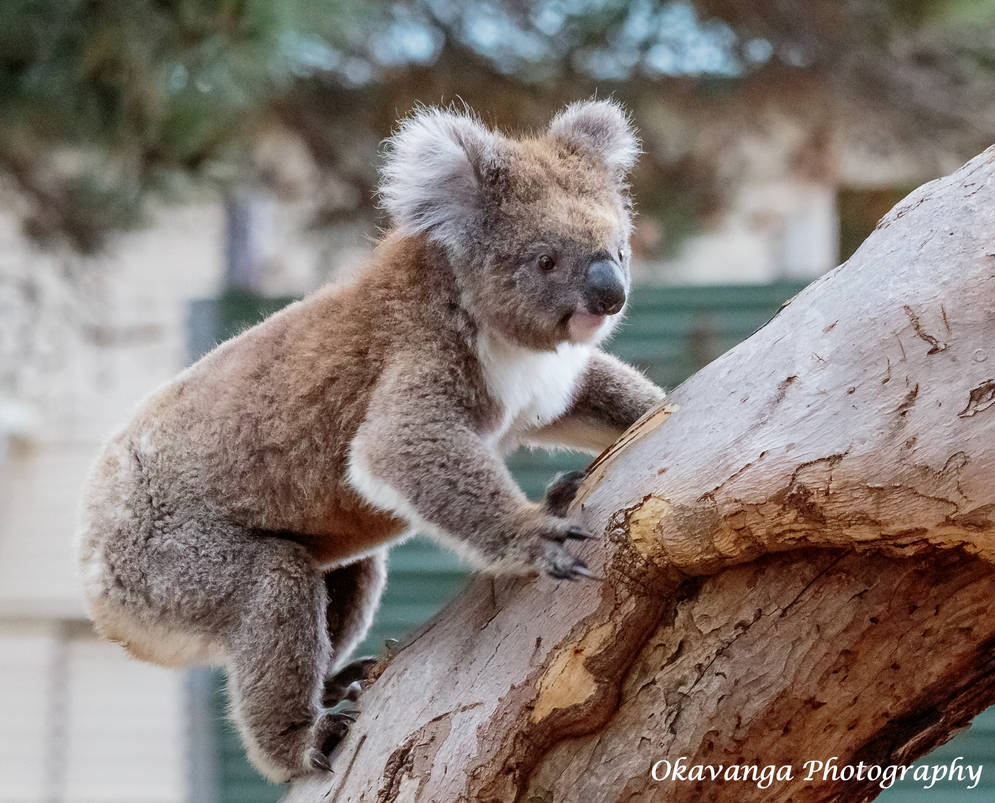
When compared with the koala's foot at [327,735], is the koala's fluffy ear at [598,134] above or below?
above

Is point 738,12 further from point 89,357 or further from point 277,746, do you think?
point 89,357

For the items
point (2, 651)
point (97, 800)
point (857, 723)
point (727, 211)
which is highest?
point (857, 723)

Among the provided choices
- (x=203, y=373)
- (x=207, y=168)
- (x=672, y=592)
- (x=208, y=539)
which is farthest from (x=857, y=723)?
(x=207, y=168)

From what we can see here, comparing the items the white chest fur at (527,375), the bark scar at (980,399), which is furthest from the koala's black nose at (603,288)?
the bark scar at (980,399)

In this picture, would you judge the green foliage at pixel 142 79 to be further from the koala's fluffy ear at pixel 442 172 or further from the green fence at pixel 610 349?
the koala's fluffy ear at pixel 442 172

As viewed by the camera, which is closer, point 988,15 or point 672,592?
point 672,592

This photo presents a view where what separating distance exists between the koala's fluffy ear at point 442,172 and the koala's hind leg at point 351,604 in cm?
76

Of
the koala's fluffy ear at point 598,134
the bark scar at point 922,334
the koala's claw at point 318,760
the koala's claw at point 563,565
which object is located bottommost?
the koala's claw at point 318,760

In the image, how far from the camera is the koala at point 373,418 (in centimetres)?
199

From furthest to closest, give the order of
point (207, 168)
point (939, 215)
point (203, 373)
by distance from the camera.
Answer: point (207, 168), point (203, 373), point (939, 215)

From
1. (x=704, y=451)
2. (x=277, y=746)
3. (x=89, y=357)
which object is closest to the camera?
(x=704, y=451)

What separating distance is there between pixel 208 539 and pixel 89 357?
21.4 ft

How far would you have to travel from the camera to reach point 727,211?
6125 millimetres

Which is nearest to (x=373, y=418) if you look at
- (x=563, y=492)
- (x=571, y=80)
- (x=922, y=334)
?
(x=563, y=492)
